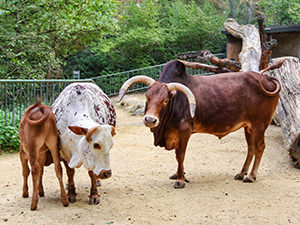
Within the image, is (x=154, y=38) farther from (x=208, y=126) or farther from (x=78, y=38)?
(x=208, y=126)

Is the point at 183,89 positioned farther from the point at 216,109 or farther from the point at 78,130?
the point at 78,130

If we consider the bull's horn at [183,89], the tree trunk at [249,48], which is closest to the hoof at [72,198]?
the bull's horn at [183,89]

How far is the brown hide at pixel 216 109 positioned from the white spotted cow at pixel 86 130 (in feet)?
2.99

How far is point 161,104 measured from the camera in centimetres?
498

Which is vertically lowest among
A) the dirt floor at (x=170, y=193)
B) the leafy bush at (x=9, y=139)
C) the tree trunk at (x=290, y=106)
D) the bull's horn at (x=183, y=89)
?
the leafy bush at (x=9, y=139)

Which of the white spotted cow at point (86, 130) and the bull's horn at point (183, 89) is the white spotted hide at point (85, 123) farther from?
the bull's horn at point (183, 89)

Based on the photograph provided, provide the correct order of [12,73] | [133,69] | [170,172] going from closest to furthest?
[170,172]
[12,73]
[133,69]

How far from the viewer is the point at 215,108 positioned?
18.1ft

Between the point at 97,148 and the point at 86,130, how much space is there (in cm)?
24

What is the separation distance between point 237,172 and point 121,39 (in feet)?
39.7

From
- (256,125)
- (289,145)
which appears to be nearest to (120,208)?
(256,125)

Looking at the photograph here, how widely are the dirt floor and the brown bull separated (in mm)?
442

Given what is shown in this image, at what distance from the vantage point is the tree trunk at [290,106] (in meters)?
6.27

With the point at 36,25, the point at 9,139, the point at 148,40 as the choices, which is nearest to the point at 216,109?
the point at 9,139
